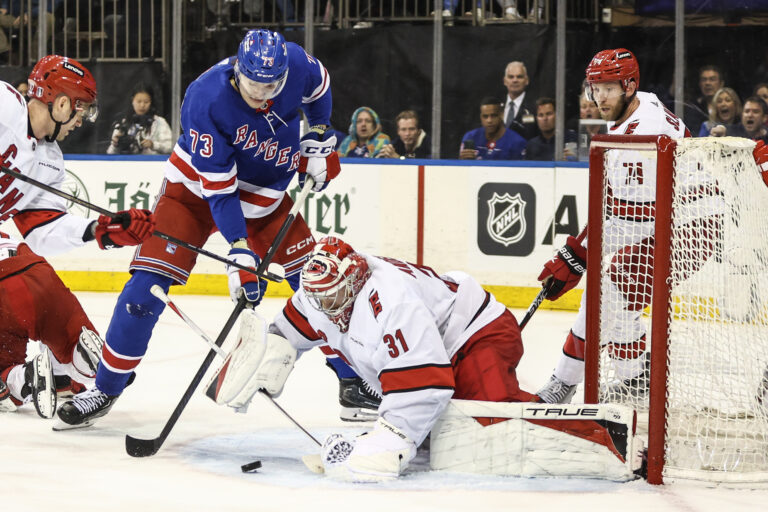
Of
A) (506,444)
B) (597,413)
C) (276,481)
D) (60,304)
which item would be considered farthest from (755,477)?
(60,304)

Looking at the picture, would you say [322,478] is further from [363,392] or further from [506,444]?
[363,392]

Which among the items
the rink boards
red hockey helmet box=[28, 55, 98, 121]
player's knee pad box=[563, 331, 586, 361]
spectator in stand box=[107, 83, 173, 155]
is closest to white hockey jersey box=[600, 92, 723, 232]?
player's knee pad box=[563, 331, 586, 361]

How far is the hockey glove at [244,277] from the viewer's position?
3.01 meters

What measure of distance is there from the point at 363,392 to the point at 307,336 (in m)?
0.52

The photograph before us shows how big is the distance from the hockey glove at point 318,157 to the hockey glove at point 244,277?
53 centimetres

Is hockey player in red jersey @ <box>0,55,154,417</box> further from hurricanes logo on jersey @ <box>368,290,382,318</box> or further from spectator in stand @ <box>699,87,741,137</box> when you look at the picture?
spectator in stand @ <box>699,87,741,137</box>

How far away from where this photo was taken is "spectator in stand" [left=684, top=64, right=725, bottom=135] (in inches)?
225

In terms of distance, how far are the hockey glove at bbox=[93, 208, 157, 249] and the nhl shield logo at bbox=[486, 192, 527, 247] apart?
112 inches

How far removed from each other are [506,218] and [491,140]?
0.45 metres

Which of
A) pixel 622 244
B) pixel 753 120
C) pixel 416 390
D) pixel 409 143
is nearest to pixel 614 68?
pixel 622 244

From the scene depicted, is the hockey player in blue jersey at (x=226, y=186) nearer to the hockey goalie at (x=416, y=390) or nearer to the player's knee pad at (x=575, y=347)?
the hockey goalie at (x=416, y=390)

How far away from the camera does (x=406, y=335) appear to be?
8.46 feet

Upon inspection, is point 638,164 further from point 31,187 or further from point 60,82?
point 31,187

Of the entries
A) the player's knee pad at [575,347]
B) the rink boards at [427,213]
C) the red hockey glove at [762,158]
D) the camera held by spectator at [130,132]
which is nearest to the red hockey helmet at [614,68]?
the red hockey glove at [762,158]
